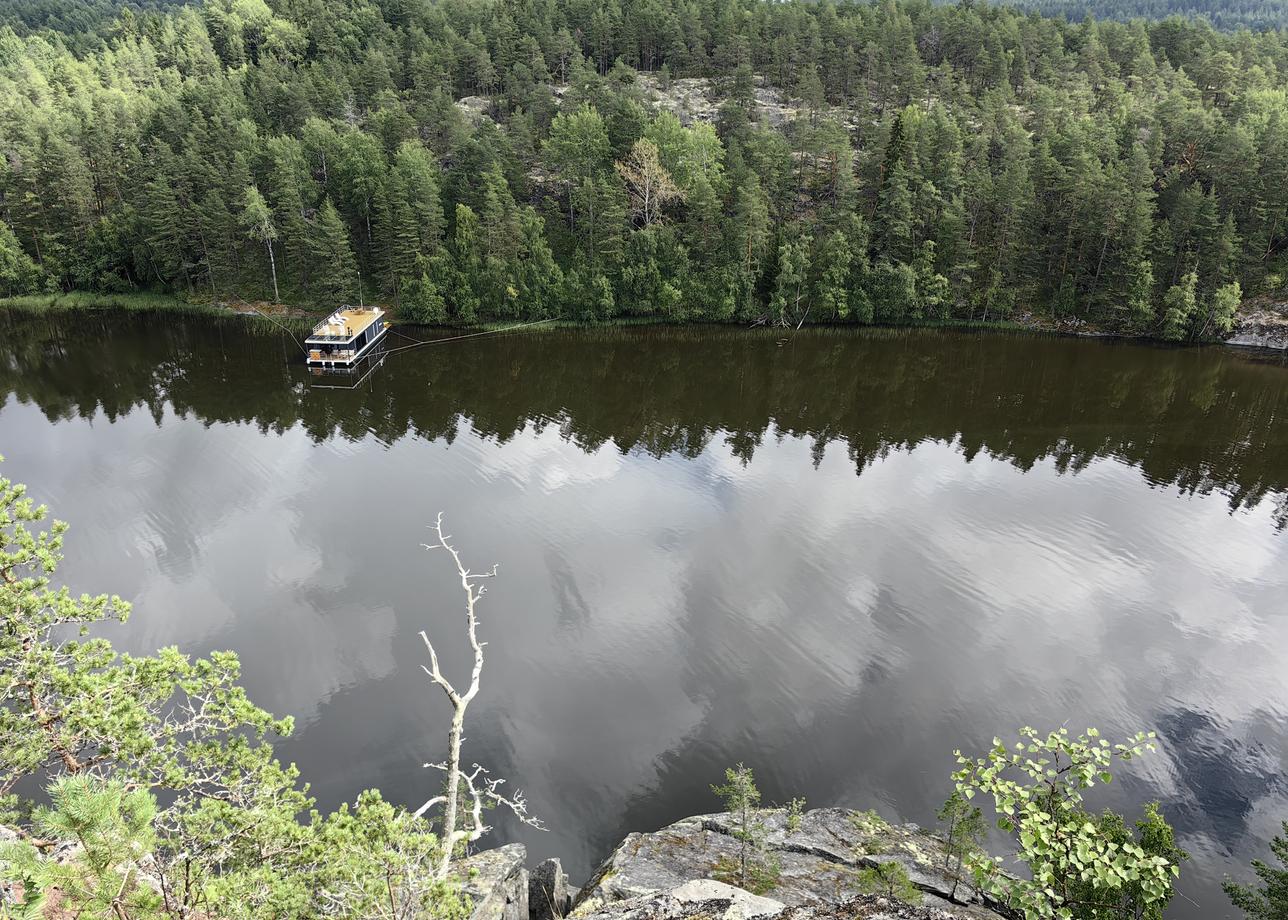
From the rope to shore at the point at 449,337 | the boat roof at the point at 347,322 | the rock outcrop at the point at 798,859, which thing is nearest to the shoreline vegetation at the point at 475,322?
the rope to shore at the point at 449,337

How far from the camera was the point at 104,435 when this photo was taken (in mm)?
44625

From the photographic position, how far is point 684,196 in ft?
217

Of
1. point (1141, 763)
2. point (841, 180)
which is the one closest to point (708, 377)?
point (841, 180)

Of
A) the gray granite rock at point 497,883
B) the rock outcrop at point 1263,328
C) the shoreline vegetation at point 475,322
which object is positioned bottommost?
the shoreline vegetation at point 475,322

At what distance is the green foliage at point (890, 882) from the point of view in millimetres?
15534

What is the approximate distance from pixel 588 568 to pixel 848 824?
15.9 m

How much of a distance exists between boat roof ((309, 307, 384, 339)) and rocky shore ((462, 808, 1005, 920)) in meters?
48.0

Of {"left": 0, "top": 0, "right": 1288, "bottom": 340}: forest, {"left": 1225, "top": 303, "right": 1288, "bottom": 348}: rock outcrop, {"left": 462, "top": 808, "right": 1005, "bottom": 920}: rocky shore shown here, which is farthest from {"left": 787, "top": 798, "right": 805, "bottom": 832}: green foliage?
{"left": 1225, "top": 303, "right": 1288, "bottom": 348}: rock outcrop

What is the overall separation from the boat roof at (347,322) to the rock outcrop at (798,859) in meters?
48.1

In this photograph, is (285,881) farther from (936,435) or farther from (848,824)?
(936,435)

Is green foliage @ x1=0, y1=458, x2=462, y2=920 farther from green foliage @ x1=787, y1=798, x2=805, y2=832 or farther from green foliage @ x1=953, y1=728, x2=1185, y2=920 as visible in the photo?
green foliage @ x1=787, y1=798, x2=805, y2=832

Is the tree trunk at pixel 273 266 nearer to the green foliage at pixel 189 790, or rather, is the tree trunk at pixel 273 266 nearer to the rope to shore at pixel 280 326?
the rope to shore at pixel 280 326

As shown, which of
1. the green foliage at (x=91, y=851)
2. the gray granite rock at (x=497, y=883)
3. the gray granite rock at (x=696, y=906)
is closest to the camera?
the green foliage at (x=91, y=851)

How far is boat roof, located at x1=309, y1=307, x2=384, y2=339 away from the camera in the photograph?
56.5m
